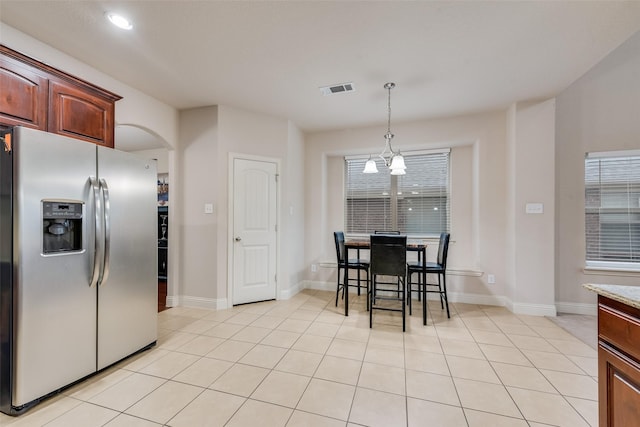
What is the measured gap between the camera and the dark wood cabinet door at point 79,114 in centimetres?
216

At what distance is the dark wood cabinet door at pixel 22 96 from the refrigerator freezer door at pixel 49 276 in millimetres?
462

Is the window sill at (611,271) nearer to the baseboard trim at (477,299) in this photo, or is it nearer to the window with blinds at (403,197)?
the baseboard trim at (477,299)

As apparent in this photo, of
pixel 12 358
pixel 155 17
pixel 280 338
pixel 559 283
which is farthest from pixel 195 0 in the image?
pixel 559 283

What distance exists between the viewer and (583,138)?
3.39 metres

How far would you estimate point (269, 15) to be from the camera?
6.43 feet

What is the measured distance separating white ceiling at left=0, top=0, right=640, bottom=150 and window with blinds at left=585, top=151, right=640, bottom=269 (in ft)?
4.04

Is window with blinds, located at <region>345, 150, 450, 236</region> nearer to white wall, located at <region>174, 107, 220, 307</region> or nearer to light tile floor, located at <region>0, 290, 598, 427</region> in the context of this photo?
light tile floor, located at <region>0, 290, 598, 427</region>

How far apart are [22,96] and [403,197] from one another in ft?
14.3

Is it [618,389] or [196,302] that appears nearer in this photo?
[618,389]

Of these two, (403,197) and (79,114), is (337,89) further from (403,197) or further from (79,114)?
(79,114)

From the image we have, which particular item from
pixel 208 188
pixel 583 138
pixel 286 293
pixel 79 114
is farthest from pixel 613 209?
pixel 79 114

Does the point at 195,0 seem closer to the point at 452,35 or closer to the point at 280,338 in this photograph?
the point at 452,35

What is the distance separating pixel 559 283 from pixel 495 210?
3.90ft

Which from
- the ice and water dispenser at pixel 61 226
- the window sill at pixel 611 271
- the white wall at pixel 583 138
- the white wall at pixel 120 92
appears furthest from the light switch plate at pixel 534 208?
the white wall at pixel 120 92
